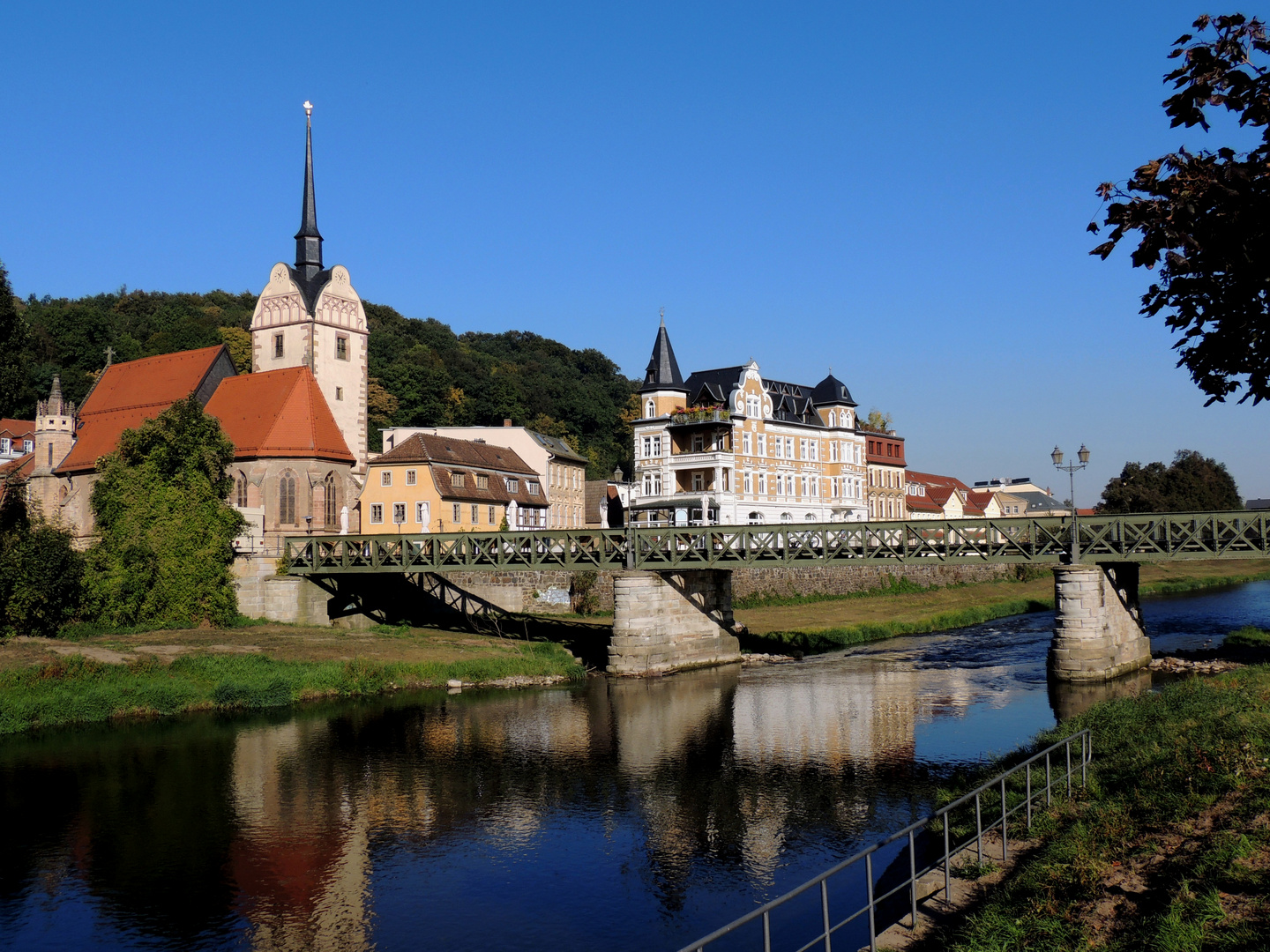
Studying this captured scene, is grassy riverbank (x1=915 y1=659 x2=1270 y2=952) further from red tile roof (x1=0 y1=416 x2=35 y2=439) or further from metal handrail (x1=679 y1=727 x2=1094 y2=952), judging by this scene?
red tile roof (x1=0 y1=416 x2=35 y2=439)

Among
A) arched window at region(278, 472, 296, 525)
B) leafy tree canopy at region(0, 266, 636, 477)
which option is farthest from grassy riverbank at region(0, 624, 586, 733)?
leafy tree canopy at region(0, 266, 636, 477)

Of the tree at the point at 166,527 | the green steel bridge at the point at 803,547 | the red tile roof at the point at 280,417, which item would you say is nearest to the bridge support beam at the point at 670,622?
the green steel bridge at the point at 803,547

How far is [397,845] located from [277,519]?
4208 centimetres

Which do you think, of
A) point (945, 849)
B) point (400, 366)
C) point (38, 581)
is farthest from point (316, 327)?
point (945, 849)

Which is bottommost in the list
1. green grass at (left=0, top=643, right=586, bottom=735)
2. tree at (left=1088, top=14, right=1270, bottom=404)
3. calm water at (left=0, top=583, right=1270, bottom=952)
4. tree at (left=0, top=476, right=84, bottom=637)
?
calm water at (left=0, top=583, right=1270, bottom=952)

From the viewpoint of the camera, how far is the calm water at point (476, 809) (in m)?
17.6

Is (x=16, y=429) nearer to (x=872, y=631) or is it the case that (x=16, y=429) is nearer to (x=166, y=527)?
(x=166, y=527)

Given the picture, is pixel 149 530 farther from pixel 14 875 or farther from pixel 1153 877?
pixel 1153 877

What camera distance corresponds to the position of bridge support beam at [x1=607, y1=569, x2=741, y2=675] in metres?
43.7

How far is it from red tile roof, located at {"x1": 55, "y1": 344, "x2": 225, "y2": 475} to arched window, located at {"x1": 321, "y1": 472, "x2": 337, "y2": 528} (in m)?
9.71

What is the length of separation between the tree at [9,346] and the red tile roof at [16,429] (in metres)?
30.2

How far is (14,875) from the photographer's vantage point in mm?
20016

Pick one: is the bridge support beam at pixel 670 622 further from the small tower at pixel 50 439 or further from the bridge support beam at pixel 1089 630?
the small tower at pixel 50 439

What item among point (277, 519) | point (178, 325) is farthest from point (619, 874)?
point (178, 325)
